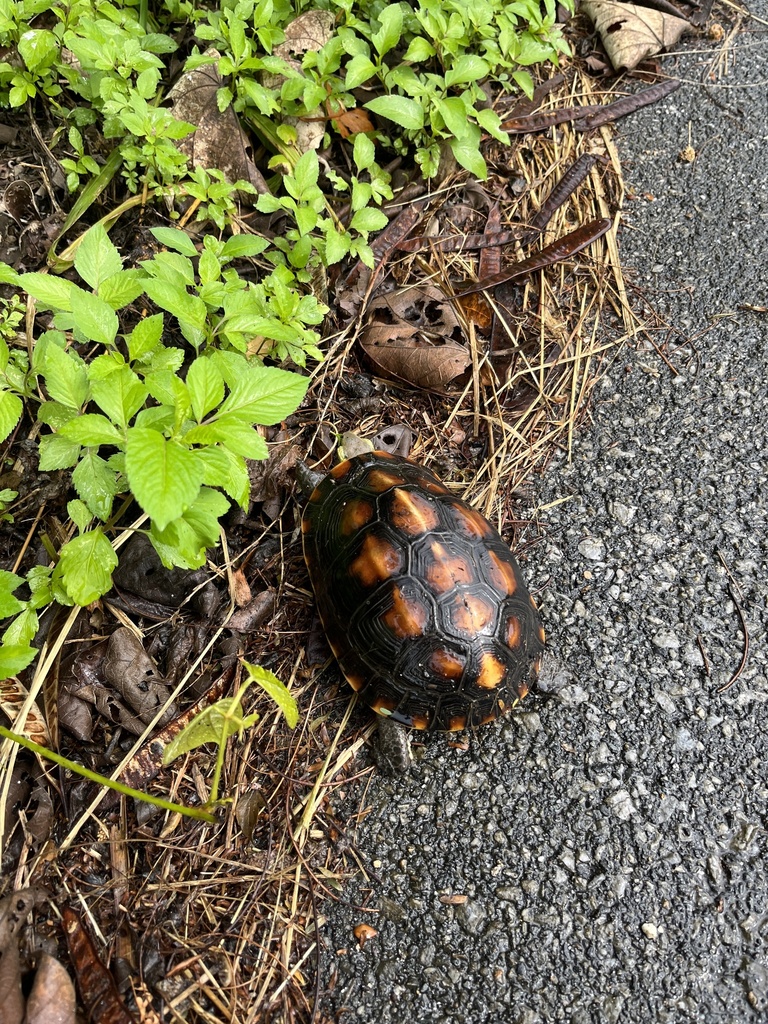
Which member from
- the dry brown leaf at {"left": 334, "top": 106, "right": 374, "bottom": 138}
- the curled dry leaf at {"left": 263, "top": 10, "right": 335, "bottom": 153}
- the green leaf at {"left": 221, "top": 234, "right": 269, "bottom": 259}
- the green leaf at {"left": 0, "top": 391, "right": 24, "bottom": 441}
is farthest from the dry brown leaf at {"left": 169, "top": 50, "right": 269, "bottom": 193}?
the green leaf at {"left": 0, "top": 391, "right": 24, "bottom": 441}

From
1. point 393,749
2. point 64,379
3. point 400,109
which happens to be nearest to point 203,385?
point 64,379

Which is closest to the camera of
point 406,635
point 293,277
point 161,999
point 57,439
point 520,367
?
point 161,999

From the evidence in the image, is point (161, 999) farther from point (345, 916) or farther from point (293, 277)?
point (293, 277)

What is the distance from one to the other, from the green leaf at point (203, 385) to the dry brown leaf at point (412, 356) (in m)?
1.13

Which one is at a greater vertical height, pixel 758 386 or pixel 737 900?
pixel 758 386

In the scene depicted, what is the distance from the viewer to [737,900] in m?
2.03

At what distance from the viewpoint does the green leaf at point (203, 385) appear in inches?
68.5

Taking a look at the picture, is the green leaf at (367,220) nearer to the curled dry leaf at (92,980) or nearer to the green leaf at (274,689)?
the green leaf at (274,689)

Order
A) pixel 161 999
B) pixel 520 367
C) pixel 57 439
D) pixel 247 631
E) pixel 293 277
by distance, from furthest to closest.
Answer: pixel 520 367 < pixel 293 277 < pixel 247 631 < pixel 57 439 < pixel 161 999

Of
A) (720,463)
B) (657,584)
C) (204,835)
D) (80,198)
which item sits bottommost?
(204,835)

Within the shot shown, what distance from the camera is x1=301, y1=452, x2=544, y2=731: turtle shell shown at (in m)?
2.22

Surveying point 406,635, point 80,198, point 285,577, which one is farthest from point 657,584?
point 80,198

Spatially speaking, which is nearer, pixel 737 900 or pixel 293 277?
pixel 737 900

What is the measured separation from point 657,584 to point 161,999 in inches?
74.4
